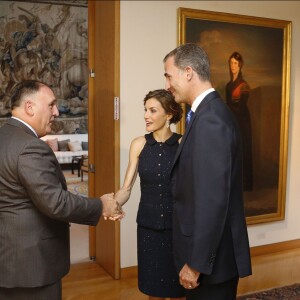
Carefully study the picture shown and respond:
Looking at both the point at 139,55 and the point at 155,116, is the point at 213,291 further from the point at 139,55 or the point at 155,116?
the point at 139,55

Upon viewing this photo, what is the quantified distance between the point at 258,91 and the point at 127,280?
2526 mm

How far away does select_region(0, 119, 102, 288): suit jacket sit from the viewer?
195 centimetres

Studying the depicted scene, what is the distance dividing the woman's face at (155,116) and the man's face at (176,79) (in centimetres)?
67

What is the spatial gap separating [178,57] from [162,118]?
78 cm

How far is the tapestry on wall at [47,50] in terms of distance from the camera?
9.11m

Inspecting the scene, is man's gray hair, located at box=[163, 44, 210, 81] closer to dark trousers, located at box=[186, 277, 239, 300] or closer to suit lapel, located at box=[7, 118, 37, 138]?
suit lapel, located at box=[7, 118, 37, 138]

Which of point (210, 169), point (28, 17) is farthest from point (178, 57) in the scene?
point (28, 17)

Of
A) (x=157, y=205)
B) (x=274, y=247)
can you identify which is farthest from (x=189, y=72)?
(x=274, y=247)

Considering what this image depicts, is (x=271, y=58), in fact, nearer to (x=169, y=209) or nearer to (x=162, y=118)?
(x=162, y=118)

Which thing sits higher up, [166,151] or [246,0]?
[246,0]

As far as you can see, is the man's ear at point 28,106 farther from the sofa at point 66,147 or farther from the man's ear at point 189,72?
the sofa at point 66,147

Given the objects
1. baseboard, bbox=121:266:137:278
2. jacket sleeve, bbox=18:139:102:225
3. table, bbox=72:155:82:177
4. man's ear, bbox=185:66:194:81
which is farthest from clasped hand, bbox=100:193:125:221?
table, bbox=72:155:82:177

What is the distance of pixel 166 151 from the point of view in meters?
2.71

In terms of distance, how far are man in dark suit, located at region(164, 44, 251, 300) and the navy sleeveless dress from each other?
581 mm
